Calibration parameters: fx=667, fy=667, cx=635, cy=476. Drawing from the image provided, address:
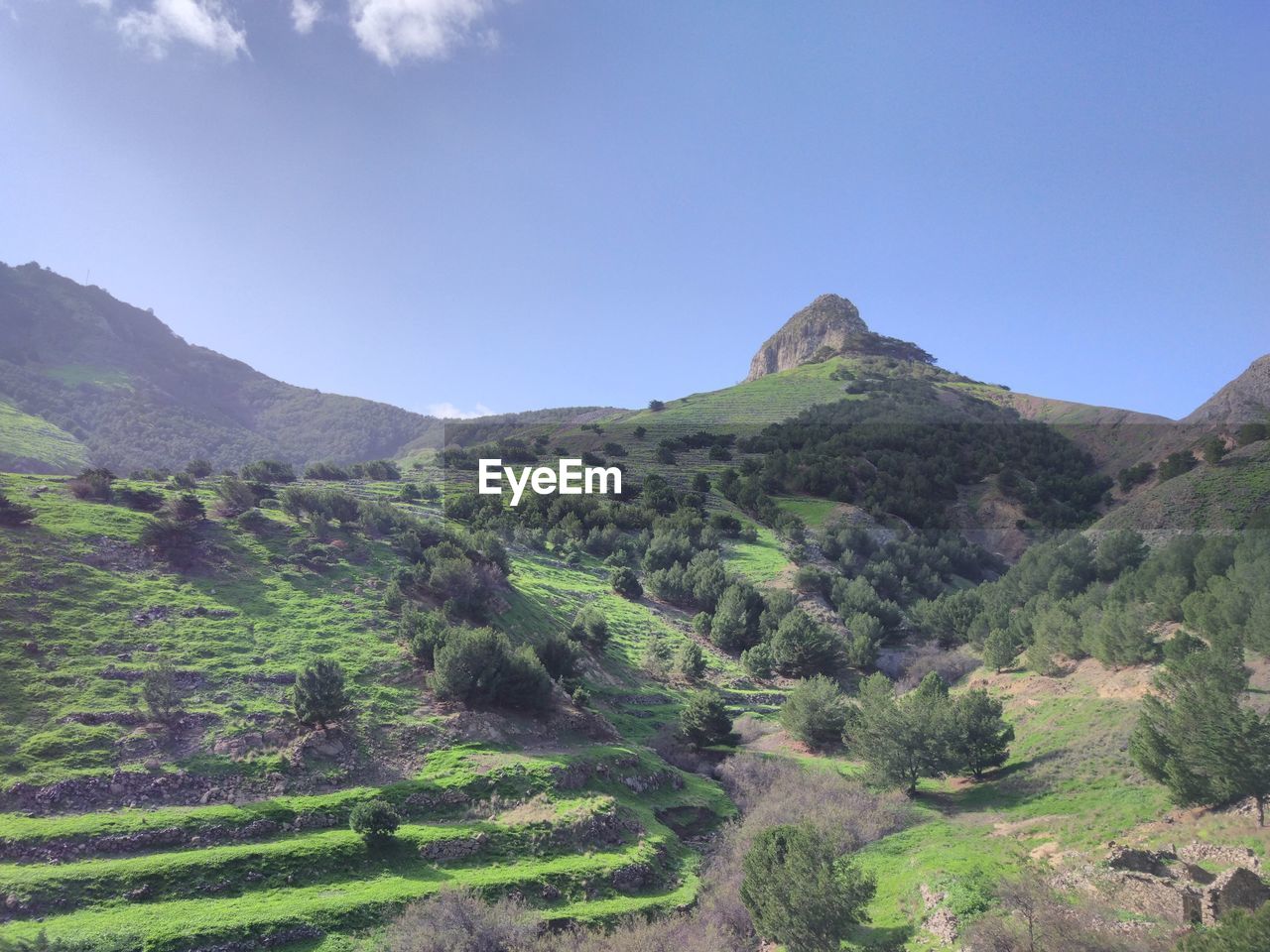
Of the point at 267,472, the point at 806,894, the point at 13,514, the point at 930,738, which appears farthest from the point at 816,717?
the point at 267,472

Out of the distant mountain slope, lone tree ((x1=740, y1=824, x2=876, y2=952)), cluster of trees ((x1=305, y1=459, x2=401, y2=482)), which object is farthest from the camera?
the distant mountain slope

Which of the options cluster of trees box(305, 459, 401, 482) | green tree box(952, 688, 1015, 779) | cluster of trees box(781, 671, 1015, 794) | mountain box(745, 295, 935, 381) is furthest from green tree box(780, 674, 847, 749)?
mountain box(745, 295, 935, 381)

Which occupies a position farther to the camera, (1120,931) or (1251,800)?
(1251,800)

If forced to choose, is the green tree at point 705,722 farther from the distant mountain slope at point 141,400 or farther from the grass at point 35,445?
Answer: the distant mountain slope at point 141,400

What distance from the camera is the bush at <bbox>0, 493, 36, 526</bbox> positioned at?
2586 cm

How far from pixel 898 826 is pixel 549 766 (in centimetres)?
1133

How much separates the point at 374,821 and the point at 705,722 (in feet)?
48.2

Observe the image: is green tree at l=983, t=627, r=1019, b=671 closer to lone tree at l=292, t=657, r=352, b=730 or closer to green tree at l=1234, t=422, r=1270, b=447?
lone tree at l=292, t=657, r=352, b=730

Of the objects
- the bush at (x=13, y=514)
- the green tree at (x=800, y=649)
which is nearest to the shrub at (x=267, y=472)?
the bush at (x=13, y=514)

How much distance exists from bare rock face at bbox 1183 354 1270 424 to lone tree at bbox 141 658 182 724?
3111 inches

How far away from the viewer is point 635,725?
29.6 metres

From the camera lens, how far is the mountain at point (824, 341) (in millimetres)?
158625

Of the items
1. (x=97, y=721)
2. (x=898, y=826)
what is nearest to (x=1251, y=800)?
(x=898, y=826)

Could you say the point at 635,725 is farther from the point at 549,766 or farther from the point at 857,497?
the point at 857,497
